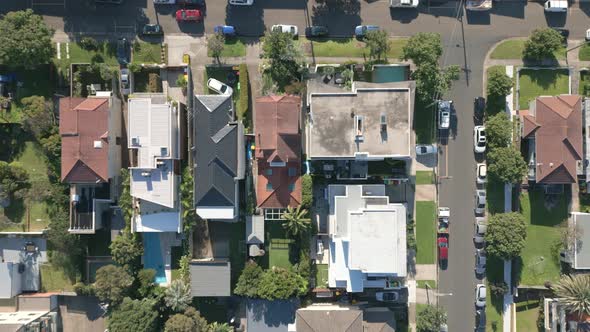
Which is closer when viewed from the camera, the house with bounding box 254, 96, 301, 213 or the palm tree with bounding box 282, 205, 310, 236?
the house with bounding box 254, 96, 301, 213

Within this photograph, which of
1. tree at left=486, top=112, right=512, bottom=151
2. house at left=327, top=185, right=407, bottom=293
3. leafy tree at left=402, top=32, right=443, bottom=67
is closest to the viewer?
house at left=327, top=185, right=407, bottom=293

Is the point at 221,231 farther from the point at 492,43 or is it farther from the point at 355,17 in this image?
the point at 492,43


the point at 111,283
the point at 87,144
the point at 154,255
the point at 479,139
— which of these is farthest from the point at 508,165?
the point at 87,144

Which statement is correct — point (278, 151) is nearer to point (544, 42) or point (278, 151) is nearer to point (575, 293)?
point (544, 42)

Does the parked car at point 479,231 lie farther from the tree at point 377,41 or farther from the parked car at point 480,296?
the tree at point 377,41

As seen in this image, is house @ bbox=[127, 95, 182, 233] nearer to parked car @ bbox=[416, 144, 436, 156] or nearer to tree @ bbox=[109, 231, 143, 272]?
tree @ bbox=[109, 231, 143, 272]

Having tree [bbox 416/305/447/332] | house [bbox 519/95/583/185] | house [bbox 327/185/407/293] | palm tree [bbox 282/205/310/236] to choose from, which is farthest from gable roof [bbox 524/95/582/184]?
palm tree [bbox 282/205/310/236]

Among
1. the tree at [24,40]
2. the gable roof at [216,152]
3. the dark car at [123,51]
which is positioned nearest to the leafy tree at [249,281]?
the gable roof at [216,152]
